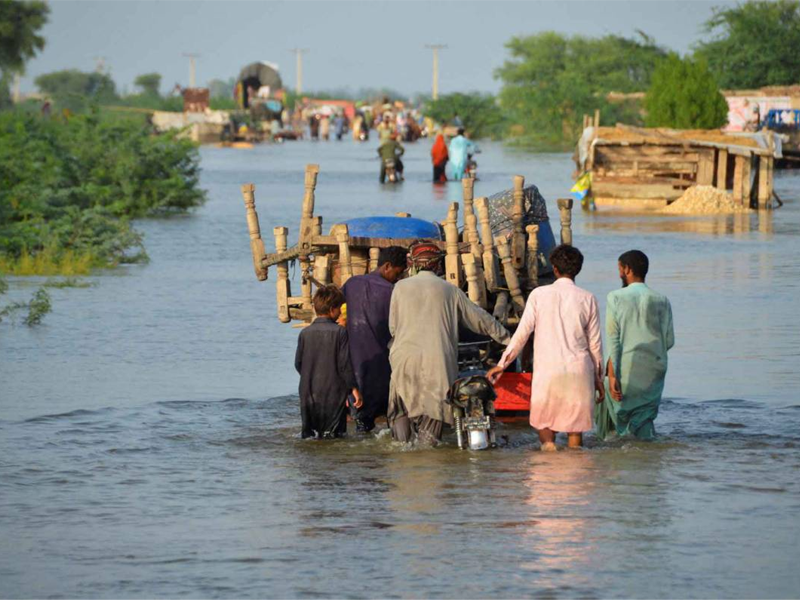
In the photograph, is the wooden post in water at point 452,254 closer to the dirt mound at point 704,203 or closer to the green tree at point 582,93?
the dirt mound at point 704,203

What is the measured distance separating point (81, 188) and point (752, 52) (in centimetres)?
3820

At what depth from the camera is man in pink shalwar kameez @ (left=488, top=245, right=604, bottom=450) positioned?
8.64 metres

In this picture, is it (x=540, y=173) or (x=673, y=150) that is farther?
(x=540, y=173)

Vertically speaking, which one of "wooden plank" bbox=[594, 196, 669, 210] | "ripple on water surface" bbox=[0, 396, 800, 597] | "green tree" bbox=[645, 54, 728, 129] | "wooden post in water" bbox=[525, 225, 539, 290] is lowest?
"wooden plank" bbox=[594, 196, 669, 210]

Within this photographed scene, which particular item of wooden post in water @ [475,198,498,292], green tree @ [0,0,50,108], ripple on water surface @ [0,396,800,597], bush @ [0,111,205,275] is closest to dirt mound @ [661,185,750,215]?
bush @ [0,111,205,275]

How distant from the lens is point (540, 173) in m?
Answer: 43.0

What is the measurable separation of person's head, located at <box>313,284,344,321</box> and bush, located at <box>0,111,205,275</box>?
10.4 meters

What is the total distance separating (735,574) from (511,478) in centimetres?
200

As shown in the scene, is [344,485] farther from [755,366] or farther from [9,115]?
[9,115]

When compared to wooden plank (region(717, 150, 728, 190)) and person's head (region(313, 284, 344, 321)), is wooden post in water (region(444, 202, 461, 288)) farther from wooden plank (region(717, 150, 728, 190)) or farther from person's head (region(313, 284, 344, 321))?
wooden plank (region(717, 150, 728, 190))

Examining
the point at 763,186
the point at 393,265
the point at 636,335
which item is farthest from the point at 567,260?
the point at 763,186

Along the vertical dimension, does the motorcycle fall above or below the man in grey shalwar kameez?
below

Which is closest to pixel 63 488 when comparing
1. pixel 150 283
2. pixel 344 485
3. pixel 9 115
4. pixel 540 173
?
pixel 344 485

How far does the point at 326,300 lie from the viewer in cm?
928
